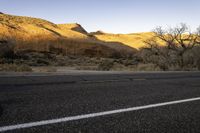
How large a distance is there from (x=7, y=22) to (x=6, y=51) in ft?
96.1

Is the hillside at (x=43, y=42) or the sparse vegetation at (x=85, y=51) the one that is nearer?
the sparse vegetation at (x=85, y=51)

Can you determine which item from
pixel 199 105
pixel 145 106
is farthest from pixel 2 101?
pixel 199 105

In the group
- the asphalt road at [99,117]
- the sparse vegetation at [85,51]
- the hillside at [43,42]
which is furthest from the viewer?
the hillside at [43,42]

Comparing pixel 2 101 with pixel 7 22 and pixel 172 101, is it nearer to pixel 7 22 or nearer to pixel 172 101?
pixel 172 101

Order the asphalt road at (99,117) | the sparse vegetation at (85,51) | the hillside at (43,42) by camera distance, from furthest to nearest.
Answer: the hillside at (43,42) < the sparse vegetation at (85,51) < the asphalt road at (99,117)

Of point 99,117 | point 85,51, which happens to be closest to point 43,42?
point 85,51

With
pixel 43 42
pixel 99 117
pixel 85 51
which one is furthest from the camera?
pixel 85 51

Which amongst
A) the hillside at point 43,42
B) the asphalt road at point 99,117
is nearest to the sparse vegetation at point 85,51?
the hillside at point 43,42

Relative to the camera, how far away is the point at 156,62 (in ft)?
123

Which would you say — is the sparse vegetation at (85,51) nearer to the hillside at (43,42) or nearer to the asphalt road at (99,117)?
the hillside at (43,42)

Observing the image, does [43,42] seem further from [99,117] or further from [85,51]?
[99,117]

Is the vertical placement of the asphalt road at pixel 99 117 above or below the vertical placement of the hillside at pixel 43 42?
below

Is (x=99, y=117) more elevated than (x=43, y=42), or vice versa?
(x=43, y=42)

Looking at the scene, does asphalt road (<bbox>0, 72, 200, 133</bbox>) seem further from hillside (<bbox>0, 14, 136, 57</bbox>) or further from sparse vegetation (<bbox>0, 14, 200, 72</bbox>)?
hillside (<bbox>0, 14, 136, 57</bbox>)
